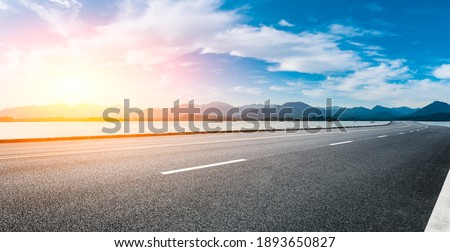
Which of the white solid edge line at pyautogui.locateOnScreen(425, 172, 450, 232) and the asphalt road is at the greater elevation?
the asphalt road

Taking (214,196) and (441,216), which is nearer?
(441,216)

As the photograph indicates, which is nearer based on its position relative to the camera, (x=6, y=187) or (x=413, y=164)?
(x=6, y=187)

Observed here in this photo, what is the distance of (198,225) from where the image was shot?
2963 millimetres

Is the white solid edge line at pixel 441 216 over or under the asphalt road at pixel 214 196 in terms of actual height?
under

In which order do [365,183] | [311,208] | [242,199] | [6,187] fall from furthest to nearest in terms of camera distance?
[365,183] → [6,187] → [242,199] → [311,208]

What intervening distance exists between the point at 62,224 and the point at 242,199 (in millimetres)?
2026

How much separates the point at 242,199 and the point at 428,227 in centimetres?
200

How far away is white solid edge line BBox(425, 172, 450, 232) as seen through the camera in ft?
9.95

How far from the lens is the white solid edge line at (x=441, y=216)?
9.95 feet

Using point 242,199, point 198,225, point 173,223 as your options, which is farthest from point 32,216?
point 242,199

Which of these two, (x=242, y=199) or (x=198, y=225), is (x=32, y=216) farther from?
(x=242, y=199)

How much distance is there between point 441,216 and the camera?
11.2 feet
